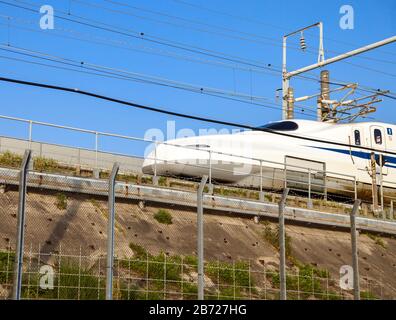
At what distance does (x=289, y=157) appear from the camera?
2828 cm

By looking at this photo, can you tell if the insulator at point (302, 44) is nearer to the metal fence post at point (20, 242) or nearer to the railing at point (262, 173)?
the railing at point (262, 173)

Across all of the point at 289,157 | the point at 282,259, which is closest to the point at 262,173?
the point at 289,157

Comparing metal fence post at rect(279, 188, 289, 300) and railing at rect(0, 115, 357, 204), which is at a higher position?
railing at rect(0, 115, 357, 204)

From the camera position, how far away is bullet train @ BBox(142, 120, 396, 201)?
2545 cm

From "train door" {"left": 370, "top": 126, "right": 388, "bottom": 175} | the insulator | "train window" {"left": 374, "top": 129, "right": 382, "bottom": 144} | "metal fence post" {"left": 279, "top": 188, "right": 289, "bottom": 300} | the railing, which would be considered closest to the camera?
"metal fence post" {"left": 279, "top": 188, "right": 289, "bottom": 300}

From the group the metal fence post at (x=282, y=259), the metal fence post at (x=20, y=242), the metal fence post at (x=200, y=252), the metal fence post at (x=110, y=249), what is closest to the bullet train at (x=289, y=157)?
the metal fence post at (x=282, y=259)

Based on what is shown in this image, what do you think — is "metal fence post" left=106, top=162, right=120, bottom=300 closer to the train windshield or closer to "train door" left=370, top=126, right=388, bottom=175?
the train windshield

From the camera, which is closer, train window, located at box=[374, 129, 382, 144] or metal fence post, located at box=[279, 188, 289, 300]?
metal fence post, located at box=[279, 188, 289, 300]

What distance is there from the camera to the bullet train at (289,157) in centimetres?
2545

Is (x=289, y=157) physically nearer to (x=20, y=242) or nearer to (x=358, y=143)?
(x=358, y=143)

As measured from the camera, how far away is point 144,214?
65.8ft

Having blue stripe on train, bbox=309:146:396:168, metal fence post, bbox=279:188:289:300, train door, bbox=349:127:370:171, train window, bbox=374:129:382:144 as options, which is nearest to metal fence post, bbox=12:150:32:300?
metal fence post, bbox=279:188:289:300

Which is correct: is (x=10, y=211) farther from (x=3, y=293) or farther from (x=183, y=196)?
(x=183, y=196)
